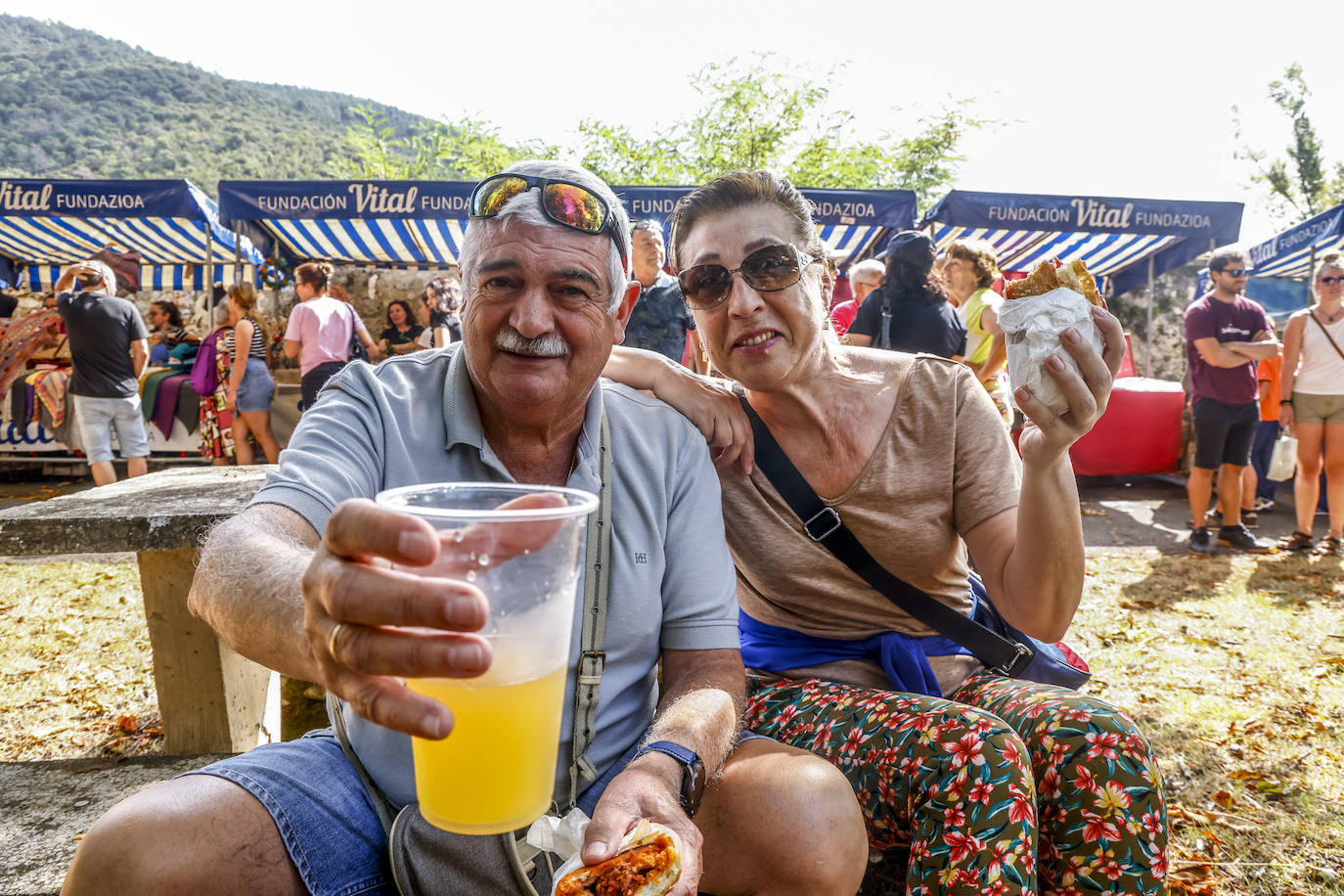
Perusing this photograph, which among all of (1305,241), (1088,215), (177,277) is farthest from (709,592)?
(177,277)

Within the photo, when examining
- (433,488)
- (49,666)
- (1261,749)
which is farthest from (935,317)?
(49,666)

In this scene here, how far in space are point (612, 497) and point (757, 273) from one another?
72 cm

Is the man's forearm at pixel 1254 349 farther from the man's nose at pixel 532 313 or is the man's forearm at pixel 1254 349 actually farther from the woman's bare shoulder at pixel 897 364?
the man's nose at pixel 532 313

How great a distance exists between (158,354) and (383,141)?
20380 mm

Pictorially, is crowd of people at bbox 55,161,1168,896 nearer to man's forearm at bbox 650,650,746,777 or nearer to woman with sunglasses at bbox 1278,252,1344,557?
man's forearm at bbox 650,650,746,777

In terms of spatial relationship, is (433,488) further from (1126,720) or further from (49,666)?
(49,666)

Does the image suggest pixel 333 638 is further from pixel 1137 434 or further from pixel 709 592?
pixel 1137 434

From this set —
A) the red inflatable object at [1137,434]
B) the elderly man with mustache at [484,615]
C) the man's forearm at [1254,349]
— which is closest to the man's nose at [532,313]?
the elderly man with mustache at [484,615]

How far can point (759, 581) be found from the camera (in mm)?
1975

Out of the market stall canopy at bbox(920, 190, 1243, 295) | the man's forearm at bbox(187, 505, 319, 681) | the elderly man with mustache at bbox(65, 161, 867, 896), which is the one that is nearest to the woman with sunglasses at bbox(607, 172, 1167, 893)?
the elderly man with mustache at bbox(65, 161, 867, 896)

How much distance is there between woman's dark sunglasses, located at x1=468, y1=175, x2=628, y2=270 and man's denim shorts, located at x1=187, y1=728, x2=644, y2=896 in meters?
1.08

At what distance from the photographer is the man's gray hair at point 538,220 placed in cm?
156

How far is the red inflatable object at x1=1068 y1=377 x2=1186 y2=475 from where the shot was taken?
8.08 metres

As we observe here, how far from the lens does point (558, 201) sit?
5.13ft
